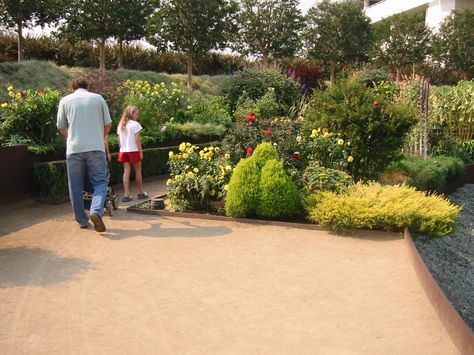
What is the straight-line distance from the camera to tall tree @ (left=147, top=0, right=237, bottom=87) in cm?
2136

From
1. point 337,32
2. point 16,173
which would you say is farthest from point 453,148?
point 337,32

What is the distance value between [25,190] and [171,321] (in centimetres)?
509

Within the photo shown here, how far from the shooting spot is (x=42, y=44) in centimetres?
2234

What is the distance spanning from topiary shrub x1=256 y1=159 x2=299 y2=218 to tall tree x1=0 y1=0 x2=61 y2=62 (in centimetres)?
1527

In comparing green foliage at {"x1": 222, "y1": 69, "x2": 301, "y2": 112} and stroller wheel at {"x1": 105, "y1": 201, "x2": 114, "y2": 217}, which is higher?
green foliage at {"x1": 222, "y1": 69, "x2": 301, "y2": 112}

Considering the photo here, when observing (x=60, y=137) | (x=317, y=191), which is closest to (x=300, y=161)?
(x=317, y=191)

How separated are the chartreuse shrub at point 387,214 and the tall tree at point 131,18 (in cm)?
1696

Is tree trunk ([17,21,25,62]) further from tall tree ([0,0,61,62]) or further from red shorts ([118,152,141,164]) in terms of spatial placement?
red shorts ([118,152,141,164])

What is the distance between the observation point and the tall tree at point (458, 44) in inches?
1082

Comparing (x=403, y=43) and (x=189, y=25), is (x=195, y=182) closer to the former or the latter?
(x=189, y=25)

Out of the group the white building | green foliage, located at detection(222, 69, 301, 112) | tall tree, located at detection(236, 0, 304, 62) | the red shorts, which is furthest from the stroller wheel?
the white building

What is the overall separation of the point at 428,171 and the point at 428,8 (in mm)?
32508

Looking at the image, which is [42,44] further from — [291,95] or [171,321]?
[171,321]

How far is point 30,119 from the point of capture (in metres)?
8.18
